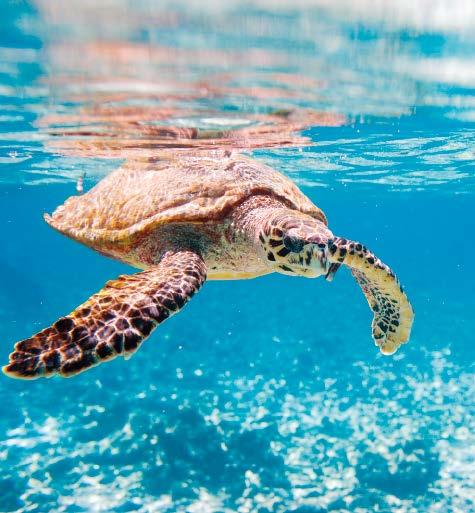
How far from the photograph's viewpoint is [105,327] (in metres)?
4.00

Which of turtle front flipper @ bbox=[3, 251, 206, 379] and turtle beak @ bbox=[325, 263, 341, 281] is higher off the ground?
turtle beak @ bbox=[325, 263, 341, 281]

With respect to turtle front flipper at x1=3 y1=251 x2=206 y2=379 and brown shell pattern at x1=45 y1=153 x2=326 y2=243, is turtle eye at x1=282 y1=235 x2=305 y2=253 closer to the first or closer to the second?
turtle front flipper at x1=3 y1=251 x2=206 y2=379

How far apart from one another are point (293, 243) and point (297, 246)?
0.07 m

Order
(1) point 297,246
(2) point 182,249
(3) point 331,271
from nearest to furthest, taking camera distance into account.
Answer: (1) point 297,246 < (3) point 331,271 < (2) point 182,249

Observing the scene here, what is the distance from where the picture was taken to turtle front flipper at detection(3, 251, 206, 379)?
362 centimetres

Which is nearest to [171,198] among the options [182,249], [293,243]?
[182,249]

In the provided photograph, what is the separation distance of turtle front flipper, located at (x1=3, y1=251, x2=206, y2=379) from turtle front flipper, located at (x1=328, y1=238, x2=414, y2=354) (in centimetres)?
177

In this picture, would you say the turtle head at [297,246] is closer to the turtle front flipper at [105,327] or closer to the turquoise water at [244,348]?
the turtle front flipper at [105,327]

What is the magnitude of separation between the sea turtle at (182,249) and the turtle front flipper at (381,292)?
0.02m

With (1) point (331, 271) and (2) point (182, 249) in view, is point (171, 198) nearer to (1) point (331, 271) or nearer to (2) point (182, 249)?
(2) point (182, 249)

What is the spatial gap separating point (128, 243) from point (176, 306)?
284cm

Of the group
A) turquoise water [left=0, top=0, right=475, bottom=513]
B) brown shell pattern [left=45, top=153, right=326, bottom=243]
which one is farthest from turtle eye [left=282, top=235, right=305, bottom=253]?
turquoise water [left=0, top=0, right=475, bottom=513]

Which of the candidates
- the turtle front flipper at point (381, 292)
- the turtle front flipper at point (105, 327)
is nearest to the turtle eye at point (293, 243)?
the turtle front flipper at point (381, 292)

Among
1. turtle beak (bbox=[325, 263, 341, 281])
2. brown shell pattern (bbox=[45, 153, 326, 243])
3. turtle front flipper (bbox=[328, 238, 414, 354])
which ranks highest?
brown shell pattern (bbox=[45, 153, 326, 243])
